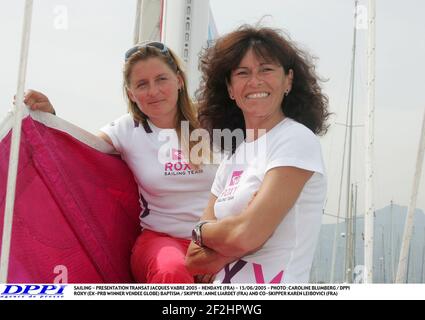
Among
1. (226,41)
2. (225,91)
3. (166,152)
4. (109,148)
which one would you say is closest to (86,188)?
(109,148)

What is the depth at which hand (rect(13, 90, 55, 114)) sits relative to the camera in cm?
283

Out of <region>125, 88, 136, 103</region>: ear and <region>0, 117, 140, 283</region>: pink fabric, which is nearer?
<region>0, 117, 140, 283</region>: pink fabric

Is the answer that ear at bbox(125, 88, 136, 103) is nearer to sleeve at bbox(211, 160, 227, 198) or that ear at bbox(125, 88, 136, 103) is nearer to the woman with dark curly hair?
the woman with dark curly hair

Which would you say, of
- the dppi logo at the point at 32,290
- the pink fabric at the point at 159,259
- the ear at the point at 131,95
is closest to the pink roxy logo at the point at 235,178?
the pink fabric at the point at 159,259

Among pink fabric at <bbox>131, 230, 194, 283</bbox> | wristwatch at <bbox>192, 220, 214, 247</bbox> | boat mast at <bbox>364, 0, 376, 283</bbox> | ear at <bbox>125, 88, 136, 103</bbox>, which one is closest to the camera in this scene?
wristwatch at <bbox>192, 220, 214, 247</bbox>

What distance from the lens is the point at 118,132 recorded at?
10.0ft

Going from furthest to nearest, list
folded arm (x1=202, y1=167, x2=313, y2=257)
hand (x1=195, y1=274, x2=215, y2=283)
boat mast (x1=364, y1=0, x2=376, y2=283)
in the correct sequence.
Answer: boat mast (x1=364, y1=0, x2=376, y2=283) → hand (x1=195, y1=274, x2=215, y2=283) → folded arm (x1=202, y1=167, x2=313, y2=257)

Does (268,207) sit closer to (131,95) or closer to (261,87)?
(261,87)

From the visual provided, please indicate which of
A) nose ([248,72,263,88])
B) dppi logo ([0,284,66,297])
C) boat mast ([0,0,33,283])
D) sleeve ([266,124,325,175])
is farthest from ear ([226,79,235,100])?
dppi logo ([0,284,66,297])

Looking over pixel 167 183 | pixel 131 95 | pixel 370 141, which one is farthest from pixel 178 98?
Answer: pixel 370 141

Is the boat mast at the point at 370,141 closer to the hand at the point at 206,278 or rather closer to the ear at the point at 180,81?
the hand at the point at 206,278

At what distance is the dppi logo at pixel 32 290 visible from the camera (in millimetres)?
2033

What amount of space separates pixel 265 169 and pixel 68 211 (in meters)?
1.20

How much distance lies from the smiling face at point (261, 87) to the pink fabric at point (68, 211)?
106 centimetres
